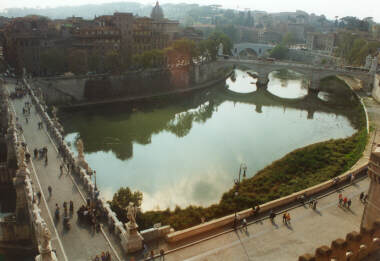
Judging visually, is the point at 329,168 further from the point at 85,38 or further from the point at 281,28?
the point at 281,28

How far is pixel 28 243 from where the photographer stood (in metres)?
17.7

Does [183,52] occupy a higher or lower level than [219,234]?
higher

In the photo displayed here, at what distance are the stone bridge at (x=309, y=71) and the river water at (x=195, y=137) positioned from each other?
10.0 feet

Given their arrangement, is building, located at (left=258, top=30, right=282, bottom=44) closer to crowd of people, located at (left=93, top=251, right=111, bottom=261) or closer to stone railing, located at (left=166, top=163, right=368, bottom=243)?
stone railing, located at (left=166, top=163, right=368, bottom=243)

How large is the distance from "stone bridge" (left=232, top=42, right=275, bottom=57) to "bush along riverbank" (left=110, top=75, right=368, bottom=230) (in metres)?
56.2

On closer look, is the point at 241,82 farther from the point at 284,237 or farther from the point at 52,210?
the point at 52,210

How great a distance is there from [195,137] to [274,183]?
12946mm

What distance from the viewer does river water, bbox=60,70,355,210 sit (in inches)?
922

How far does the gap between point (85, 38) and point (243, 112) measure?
22534 mm

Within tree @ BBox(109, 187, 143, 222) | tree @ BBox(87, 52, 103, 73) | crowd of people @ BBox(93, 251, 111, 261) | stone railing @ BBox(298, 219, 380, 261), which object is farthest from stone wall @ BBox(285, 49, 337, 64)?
crowd of people @ BBox(93, 251, 111, 261)

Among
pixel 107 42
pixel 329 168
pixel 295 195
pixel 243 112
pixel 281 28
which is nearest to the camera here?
pixel 295 195

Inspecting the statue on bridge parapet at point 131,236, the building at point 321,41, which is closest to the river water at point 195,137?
the statue on bridge parapet at point 131,236

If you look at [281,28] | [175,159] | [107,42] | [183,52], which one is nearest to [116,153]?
[175,159]

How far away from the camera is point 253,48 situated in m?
84.9
